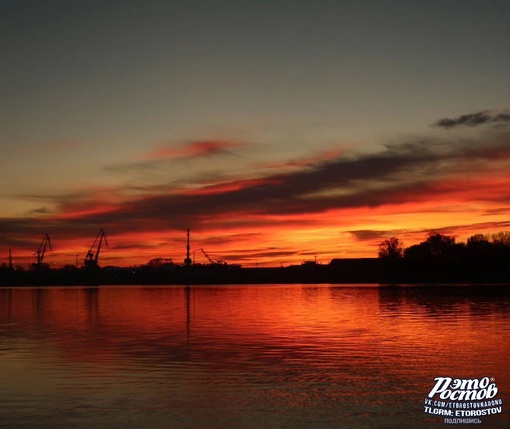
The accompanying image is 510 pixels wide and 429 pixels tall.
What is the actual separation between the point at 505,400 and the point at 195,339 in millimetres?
23307

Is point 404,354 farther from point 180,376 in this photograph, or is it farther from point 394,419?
point 394,419

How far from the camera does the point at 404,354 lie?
34938 mm

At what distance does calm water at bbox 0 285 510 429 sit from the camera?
834 inches

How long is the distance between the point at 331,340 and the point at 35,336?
62.8ft

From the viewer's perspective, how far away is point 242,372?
29.3m

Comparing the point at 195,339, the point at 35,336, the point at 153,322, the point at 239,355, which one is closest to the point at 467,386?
the point at 239,355

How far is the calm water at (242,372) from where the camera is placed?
21.2 metres

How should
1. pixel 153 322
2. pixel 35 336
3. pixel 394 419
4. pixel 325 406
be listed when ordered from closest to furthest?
pixel 394 419
pixel 325 406
pixel 35 336
pixel 153 322

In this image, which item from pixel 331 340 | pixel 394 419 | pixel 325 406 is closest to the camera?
pixel 394 419

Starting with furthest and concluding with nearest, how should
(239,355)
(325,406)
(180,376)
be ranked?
(239,355) → (180,376) → (325,406)

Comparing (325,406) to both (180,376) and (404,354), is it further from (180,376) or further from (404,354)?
(404,354)

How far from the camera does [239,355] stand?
34750mm

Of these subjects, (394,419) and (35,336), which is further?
(35,336)

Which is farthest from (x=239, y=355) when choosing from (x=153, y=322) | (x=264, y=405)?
(x=153, y=322)
